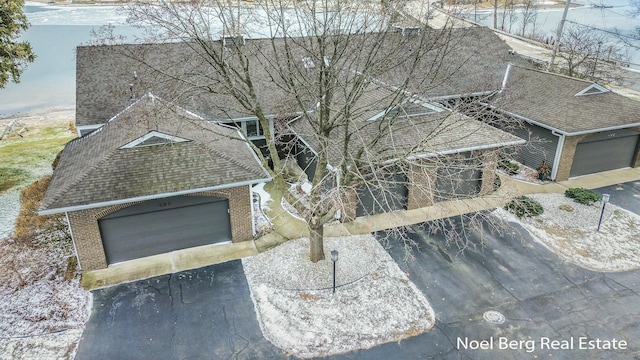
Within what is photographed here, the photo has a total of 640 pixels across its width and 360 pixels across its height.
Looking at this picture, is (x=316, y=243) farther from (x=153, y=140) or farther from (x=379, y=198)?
(x=153, y=140)

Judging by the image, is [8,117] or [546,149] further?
[8,117]

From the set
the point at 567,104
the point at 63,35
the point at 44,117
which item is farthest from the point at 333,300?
the point at 63,35

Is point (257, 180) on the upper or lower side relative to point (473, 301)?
upper

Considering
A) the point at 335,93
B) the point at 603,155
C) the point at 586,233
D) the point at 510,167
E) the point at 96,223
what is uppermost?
the point at 335,93

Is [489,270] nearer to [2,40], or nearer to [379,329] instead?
[379,329]

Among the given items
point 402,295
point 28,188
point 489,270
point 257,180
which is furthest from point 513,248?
point 28,188
